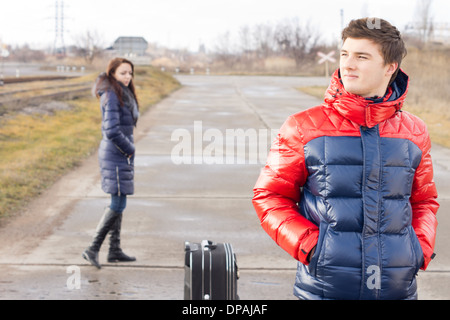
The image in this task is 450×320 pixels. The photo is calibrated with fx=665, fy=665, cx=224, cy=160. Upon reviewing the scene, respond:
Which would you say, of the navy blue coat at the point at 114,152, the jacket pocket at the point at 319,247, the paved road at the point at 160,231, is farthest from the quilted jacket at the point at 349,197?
the navy blue coat at the point at 114,152

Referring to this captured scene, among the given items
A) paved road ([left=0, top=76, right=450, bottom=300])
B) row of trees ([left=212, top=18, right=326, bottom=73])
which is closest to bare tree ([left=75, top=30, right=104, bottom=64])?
row of trees ([left=212, top=18, right=326, bottom=73])

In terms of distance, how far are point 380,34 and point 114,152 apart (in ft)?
11.8

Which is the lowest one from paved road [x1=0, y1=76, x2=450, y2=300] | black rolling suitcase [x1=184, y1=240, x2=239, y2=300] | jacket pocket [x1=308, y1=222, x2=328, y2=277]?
paved road [x1=0, y1=76, x2=450, y2=300]

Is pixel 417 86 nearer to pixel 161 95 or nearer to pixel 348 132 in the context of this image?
pixel 161 95

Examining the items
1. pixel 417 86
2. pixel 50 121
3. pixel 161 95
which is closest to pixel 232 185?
pixel 50 121

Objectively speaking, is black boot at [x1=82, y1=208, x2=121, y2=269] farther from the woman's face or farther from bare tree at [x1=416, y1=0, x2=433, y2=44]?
bare tree at [x1=416, y1=0, x2=433, y2=44]

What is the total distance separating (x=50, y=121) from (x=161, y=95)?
1122 centimetres

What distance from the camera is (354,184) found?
2500 mm

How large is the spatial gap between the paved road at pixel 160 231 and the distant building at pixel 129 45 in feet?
108

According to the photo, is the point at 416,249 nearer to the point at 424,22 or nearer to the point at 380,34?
the point at 380,34

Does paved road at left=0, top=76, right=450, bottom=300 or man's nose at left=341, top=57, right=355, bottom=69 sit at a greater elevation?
man's nose at left=341, top=57, right=355, bottom=69

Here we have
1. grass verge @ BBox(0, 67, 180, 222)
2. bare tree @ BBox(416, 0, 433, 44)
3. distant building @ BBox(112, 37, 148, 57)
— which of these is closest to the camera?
Answer: grass verge @ BBox(0, 67, 180, 222)

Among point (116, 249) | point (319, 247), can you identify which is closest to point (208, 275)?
point (319, 247)

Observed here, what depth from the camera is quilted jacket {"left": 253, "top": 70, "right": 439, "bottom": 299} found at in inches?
98.2
